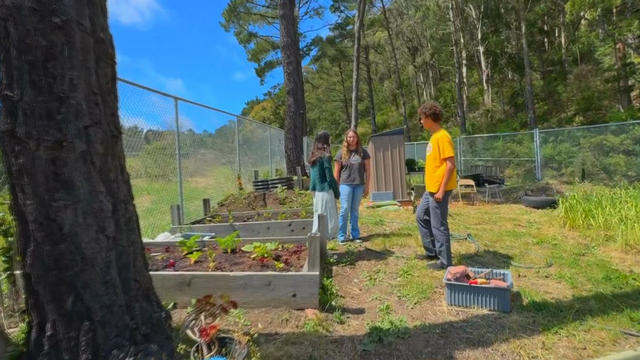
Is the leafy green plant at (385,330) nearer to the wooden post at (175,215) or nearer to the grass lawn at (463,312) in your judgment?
the grass lawn at (463,312)

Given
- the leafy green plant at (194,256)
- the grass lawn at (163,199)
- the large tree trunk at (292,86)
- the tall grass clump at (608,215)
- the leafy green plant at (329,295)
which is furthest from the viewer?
the large tree trunk at (292,86)

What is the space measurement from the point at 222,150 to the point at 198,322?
5.96m

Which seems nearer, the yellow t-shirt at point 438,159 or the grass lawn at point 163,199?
the yellow t-shirt at point 438,159

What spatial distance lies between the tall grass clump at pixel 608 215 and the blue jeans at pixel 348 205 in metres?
3.54

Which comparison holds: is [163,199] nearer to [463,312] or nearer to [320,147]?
[320,147]

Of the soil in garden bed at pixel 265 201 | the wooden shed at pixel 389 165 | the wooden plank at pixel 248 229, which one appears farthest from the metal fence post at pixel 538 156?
the wooden plank at pixel 248 229

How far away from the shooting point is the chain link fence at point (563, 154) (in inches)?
374

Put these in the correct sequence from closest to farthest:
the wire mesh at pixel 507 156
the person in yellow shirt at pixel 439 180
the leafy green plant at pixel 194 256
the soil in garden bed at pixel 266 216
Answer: the leafy green plant at pixel 194 256, the person in yellow shirt at pixel 439 180, the soil in garden bed at pixel 266 216, the wire mesh at pixel 507 156

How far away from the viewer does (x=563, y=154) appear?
37.1ft

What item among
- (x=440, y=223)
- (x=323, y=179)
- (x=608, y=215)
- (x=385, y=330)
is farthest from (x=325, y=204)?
(x=608, y=215)

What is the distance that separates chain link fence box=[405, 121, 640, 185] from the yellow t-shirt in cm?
812

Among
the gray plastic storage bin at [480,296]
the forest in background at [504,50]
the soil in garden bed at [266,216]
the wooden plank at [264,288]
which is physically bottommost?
the gray plastic storage bin at [480,296]

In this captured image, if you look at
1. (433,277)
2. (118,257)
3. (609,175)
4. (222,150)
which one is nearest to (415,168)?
(609,175)

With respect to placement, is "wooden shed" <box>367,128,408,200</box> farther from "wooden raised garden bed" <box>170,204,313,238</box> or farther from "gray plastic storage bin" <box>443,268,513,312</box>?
"gray plastic storage bin" <box>443,268,513,312</box>
